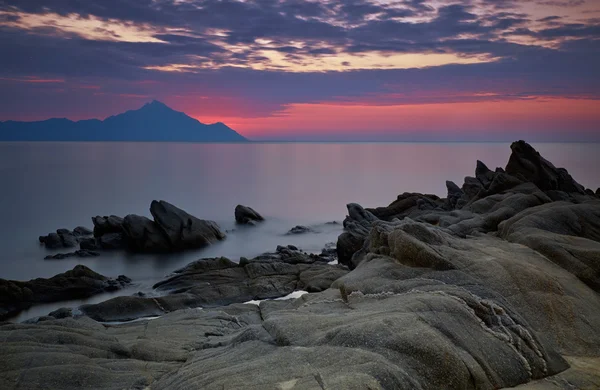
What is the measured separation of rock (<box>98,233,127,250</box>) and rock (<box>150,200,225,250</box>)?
2740mm

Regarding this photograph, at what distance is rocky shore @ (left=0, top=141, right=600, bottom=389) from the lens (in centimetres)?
890

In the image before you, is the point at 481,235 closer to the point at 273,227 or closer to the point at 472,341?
the point at 472,341

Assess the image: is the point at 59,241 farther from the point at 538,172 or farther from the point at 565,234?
the point at 538,172

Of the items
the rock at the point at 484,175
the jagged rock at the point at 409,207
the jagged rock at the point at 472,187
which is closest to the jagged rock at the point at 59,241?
the jagged rock at the point at 409,207

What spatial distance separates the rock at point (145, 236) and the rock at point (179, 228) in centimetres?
37

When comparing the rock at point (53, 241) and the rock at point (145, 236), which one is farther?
the rock at point (53, 241)

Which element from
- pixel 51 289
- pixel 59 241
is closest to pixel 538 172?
pixel 51 289

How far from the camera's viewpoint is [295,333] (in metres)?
10.3

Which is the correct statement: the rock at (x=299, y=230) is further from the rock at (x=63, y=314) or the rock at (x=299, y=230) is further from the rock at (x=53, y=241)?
the rock at (x=63, y=314)

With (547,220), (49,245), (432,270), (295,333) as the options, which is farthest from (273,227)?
(295,333)

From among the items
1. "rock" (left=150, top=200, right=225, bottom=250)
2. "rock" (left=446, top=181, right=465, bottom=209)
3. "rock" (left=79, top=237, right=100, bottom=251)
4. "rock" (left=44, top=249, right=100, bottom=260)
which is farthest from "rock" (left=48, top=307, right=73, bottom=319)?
"rock" (left=446, top=181, right=465, bottom=209)

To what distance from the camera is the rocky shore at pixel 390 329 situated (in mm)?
8898

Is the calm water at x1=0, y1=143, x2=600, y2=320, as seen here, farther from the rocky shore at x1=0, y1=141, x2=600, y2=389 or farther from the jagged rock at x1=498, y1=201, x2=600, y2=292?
the jagged rock at x1=498, y1=201, x2=600, y2=292

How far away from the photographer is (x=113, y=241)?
3584cm
